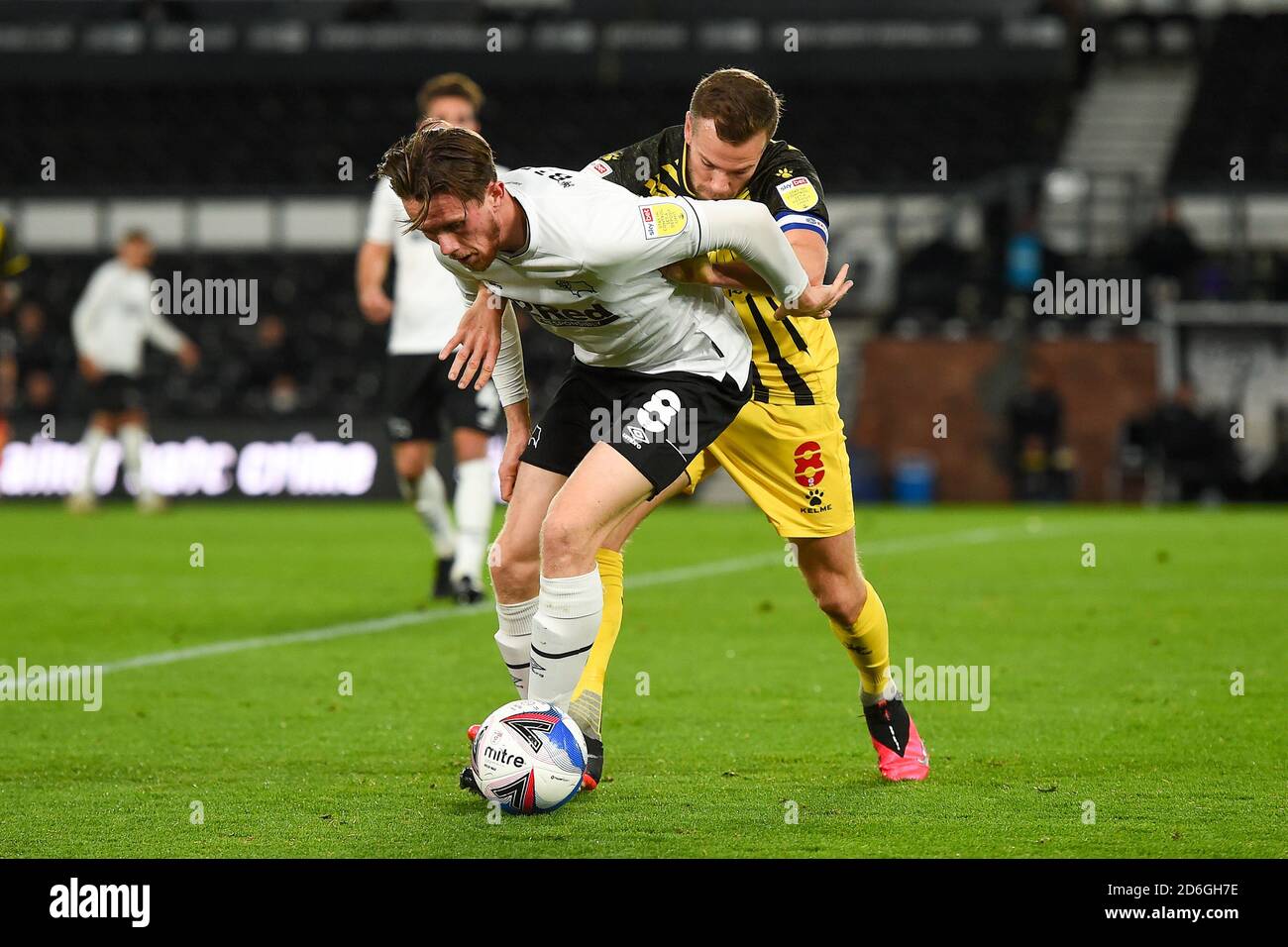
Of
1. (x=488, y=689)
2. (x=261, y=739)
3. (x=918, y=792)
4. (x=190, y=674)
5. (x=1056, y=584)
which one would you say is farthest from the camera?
(x=1056, y=584)

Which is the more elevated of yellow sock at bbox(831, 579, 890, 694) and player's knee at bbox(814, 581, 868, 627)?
player's knee at bbox(814, 581, 868, 627)

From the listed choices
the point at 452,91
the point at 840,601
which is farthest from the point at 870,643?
the point at 452,91

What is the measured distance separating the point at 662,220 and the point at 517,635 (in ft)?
4.49

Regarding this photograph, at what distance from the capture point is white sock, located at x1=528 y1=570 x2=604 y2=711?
4898 mm

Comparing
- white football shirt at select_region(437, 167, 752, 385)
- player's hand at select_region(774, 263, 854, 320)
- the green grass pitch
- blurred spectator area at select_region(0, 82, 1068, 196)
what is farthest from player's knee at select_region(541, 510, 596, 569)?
blurred spectator area at select_region(0, 82, 1068, 196)

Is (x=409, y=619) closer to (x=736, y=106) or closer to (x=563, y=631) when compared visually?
(x=563, y=631)

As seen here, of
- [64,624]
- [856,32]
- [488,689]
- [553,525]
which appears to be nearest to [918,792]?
[553,525]

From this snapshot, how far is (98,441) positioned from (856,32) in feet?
55.3

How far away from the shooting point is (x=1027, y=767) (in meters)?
5.55

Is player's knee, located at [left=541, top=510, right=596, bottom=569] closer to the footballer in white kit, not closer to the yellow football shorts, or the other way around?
the footballer in white kit

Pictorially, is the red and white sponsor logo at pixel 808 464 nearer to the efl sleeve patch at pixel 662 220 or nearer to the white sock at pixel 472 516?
the efl sleeve patch at pixel 662 220

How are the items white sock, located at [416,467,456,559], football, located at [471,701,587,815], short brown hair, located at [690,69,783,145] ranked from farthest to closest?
white sock, located at [416,467,456,559] < short brown hair, located at [690,69,783,145] < football, located at [471,701,587,815]

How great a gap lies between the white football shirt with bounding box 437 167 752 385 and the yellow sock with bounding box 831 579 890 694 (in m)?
0.85
